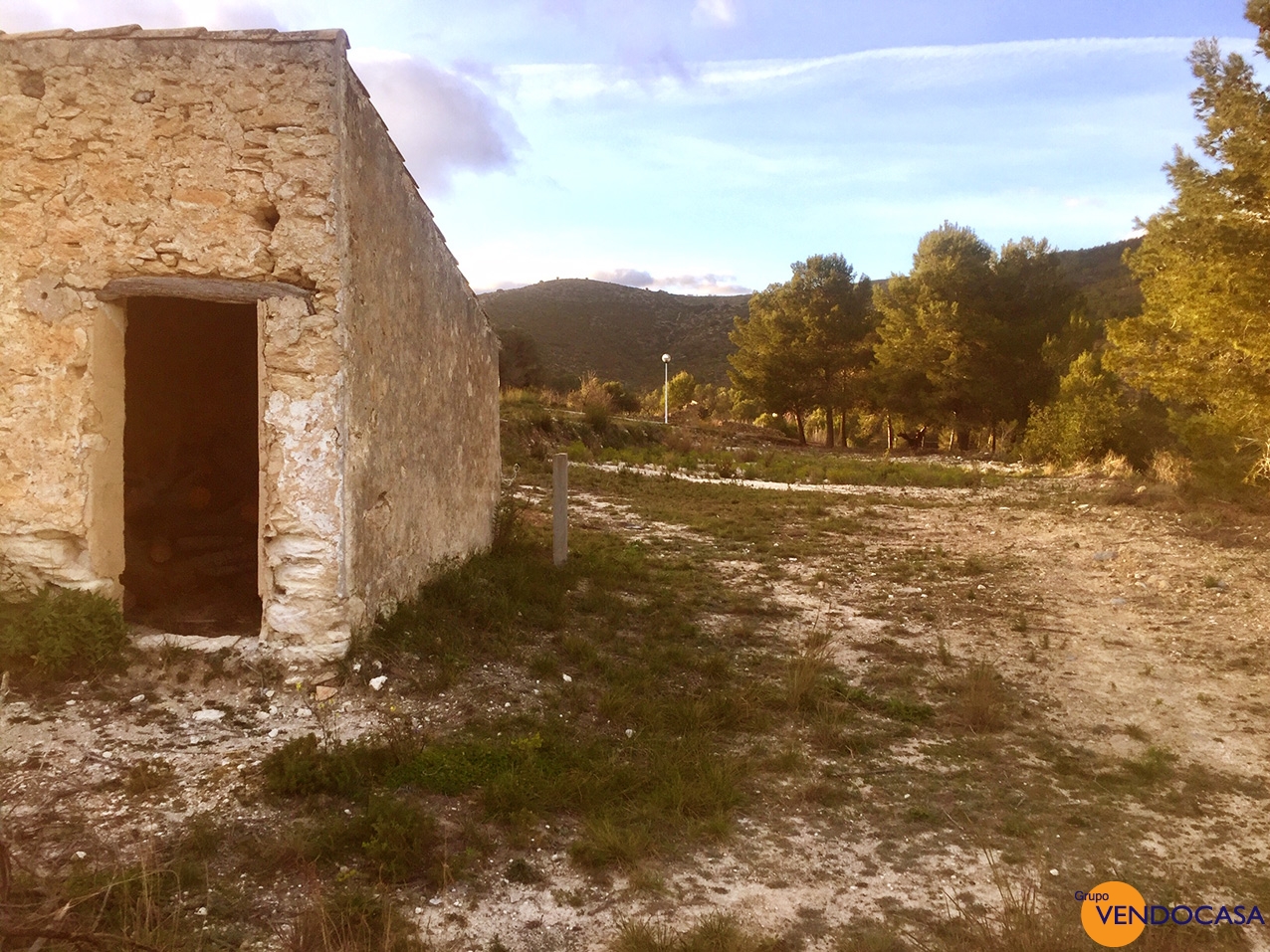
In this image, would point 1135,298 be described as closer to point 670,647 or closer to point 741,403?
point 741,403

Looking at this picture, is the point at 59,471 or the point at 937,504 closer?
the point at 59,471

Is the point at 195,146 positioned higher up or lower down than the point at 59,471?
higher up

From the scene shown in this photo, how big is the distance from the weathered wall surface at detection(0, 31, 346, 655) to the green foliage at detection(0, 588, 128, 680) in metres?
0.23

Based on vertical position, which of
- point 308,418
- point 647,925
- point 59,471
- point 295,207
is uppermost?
point 295,207

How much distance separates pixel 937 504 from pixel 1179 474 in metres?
5.48

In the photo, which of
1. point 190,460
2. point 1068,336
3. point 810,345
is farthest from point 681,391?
point 190,460

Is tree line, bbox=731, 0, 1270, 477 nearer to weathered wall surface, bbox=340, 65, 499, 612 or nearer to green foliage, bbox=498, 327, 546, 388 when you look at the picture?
green foliage, bbox=498, 327, 546, 388

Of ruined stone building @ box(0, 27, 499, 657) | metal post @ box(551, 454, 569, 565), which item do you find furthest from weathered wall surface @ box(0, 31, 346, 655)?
metal post @ box(551, 454, 569, 565)

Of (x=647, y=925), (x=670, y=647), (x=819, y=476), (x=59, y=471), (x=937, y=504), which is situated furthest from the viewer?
(x=819, y=476)

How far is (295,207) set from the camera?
16.8ft

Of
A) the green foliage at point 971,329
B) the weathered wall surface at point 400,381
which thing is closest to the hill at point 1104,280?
the green foliage at point 971,329

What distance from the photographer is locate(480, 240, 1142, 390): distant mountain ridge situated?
5234cm

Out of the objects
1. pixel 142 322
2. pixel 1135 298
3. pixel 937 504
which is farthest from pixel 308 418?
pixel 1135 298

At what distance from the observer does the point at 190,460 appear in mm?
7586
